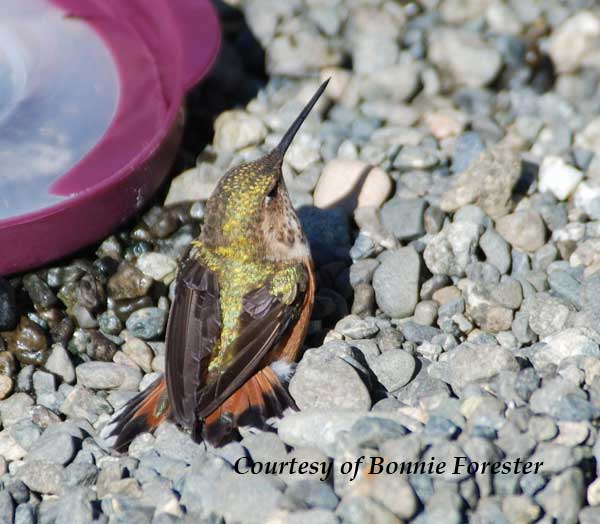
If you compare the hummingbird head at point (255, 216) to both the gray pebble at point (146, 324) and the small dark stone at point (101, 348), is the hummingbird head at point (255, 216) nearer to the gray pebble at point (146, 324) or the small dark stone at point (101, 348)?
the gray pebble at point (146, 324)

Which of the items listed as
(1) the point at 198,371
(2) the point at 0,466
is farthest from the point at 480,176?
(2) the point at 0,466

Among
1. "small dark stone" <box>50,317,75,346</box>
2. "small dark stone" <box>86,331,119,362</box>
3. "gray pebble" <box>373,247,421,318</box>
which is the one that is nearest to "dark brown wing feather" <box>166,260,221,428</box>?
"small dark stone" <box>86,331,119,362</box>

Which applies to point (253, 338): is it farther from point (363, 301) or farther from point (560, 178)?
point (560, 178)

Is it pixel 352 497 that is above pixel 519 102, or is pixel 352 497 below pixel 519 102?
above

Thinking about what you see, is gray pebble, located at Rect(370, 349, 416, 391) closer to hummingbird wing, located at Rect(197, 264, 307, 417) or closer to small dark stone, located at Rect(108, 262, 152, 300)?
hummingbird wing, located at Rect(197, 264, 307, 417)

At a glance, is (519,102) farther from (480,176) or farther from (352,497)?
(352,497)

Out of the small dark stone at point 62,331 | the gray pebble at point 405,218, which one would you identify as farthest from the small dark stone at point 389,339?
the small dark stone at point 62,331

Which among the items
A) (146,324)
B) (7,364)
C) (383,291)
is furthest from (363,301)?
(7,364)
